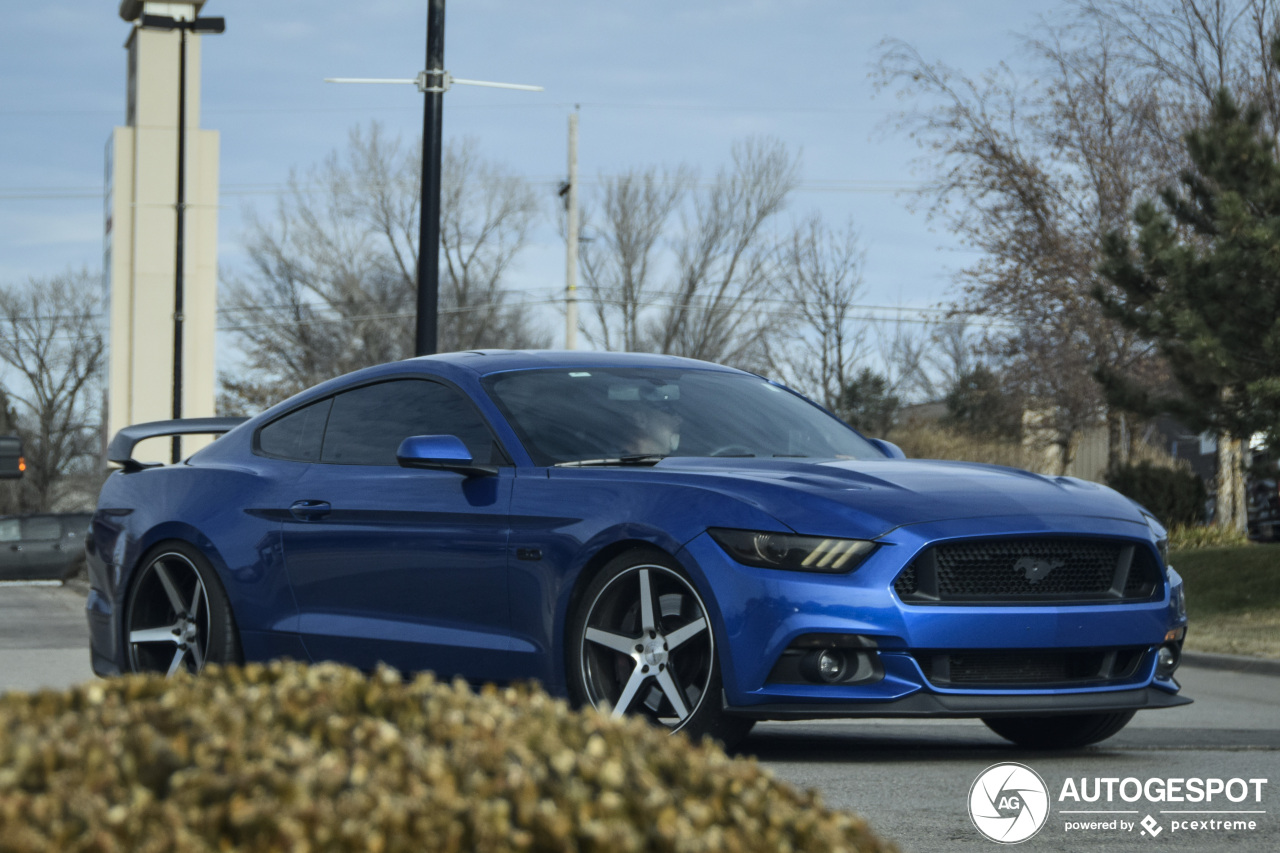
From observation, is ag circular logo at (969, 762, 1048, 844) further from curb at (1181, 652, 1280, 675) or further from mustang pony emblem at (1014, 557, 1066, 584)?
curb at (1181, 652, 1280, 675)

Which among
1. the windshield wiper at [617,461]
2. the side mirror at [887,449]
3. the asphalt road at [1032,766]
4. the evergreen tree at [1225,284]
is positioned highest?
the evergreen tree at [1225,284]

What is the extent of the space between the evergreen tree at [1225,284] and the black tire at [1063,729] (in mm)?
10422

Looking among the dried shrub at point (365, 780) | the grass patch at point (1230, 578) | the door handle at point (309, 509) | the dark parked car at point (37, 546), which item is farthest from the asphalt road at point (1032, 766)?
the dark parked car at point (37, 546)

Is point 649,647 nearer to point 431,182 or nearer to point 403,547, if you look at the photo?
point 403,547

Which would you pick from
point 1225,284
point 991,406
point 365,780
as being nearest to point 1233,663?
point 1225,284

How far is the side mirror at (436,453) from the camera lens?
5859 mm

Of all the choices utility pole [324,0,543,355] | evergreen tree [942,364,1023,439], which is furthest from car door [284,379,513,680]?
evergreen tree [942,364,1023,439]

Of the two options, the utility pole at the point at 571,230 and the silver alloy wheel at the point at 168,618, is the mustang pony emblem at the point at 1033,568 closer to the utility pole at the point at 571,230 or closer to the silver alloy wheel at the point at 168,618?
the silver alloy wheel at the point at 168,618

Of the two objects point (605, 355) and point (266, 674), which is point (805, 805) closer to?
Answer: point (266, 674)

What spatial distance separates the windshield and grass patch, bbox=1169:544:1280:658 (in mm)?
8259

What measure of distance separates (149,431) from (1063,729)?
4.45 m

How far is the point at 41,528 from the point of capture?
3478 centimetres

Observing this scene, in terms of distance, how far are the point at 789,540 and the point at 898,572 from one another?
36 centimetres

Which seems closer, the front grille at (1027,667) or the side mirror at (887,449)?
the front grille at (1027,667)
